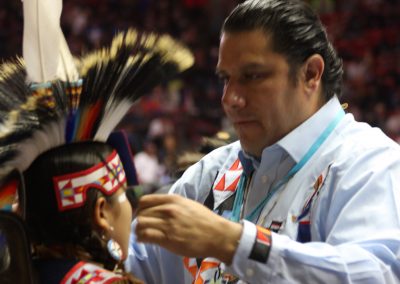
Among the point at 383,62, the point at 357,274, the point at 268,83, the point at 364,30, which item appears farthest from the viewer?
the point at 364,30

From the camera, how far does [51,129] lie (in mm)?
1705

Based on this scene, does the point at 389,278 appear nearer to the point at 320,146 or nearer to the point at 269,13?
the point at 320,146

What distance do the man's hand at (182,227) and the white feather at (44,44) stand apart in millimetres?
487

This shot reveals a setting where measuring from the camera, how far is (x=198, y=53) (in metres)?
11.8

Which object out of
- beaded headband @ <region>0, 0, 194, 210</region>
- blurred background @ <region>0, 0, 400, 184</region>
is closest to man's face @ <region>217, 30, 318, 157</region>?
beaded headband @ <region>0, 0, 194, 210</region>

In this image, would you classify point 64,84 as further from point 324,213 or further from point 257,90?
point 324,213

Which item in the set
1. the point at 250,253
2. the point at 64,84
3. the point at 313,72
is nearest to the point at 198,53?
the point at 313,72

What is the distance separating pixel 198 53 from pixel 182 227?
10.5 meters

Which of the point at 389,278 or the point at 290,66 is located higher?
the point at 290,66

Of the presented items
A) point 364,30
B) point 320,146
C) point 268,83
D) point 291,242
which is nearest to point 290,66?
point 268,83

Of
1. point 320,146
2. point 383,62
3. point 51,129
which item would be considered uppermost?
point 51,129

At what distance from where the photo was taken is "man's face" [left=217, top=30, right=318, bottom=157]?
72.9 inches

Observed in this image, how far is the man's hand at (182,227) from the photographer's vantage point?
1460 millimetres

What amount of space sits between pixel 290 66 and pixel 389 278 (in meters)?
0.59
